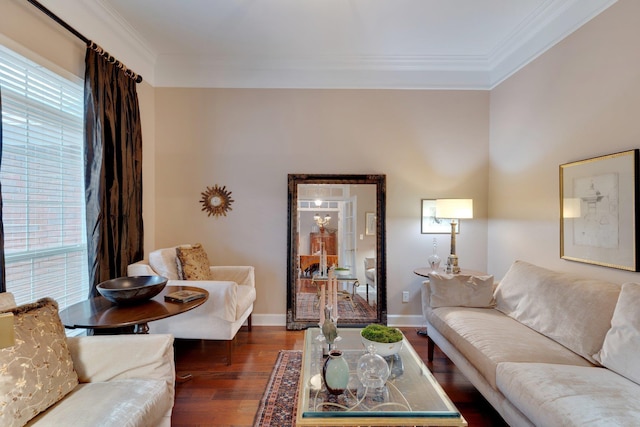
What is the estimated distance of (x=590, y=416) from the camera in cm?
122

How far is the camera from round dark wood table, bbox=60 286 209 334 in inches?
66.5

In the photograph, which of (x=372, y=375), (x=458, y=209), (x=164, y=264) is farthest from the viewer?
(x=458, y=209)

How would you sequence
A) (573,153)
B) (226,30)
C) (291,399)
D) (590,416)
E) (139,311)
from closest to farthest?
(590,416)
(139,311)
(291,399)
(573,153)
(226,30)

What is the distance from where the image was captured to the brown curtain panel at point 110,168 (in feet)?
7.86

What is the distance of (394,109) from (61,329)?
3.40m

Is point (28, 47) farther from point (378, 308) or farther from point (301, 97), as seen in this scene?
point (378, 308)

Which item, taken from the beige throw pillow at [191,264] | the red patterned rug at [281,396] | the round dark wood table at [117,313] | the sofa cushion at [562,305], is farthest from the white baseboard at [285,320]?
the round dark wood table at [117,313]

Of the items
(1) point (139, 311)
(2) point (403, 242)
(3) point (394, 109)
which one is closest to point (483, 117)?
(3) point (394, 109)

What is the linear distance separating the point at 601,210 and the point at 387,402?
201 centimetres

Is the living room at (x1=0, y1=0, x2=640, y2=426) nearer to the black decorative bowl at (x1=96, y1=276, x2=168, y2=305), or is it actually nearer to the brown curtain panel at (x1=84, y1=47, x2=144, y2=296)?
the brown curtain panel at (x1=84, y1=47, x2=144, y2=296)

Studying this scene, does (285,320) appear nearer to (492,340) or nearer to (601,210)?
(492,340)

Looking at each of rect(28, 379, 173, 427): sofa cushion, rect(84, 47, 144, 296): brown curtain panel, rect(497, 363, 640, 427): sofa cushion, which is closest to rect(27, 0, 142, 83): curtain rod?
rect(84, 47, 144, 296): brown curtain panel

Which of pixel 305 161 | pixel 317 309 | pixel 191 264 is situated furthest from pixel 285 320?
pixel 305 161

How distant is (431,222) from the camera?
138 inches
